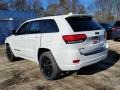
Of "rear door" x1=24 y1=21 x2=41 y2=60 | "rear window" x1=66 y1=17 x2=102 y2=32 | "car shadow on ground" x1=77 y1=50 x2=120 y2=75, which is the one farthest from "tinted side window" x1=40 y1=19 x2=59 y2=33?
"car shadow on ground" x1=77 y1=50 x2=120 y2=75

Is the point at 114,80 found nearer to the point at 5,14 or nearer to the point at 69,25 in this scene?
the point at 69,25

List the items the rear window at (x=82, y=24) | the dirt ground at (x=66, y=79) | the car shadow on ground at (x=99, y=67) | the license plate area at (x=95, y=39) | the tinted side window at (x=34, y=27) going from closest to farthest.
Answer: the dirt ground at (x=66, y=79), the rear window at (x=82, y=24), the license plate area at (x=95, y=39), the tinted side window at (x=34, y=27), the car shadow on ground at (x=99, y=67)

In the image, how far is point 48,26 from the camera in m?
7.12

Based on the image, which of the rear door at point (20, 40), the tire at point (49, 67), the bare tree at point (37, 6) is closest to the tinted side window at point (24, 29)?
the rear door at point (20, 40)

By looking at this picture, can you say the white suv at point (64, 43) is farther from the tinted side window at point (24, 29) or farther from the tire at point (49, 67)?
the tinted side window at point (24, 29)

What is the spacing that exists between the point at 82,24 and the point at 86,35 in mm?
493

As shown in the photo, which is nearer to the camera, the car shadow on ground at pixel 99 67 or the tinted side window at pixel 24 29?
the car shadow on ground at pixel 99 67

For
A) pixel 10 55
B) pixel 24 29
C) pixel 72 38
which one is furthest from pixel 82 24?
pixel 10 55

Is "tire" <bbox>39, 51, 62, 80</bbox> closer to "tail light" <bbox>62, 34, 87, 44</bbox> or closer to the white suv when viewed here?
the white suv

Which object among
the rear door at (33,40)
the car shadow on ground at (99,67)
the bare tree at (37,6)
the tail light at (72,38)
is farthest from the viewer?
the bare tree at (37,6)

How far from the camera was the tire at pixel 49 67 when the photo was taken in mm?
6727

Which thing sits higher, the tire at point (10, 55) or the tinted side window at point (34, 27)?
the tinted side window at point (34, 27)

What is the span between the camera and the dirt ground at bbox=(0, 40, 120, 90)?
21.1 feet

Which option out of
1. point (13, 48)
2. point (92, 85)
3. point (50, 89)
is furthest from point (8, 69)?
point (92, 85)
